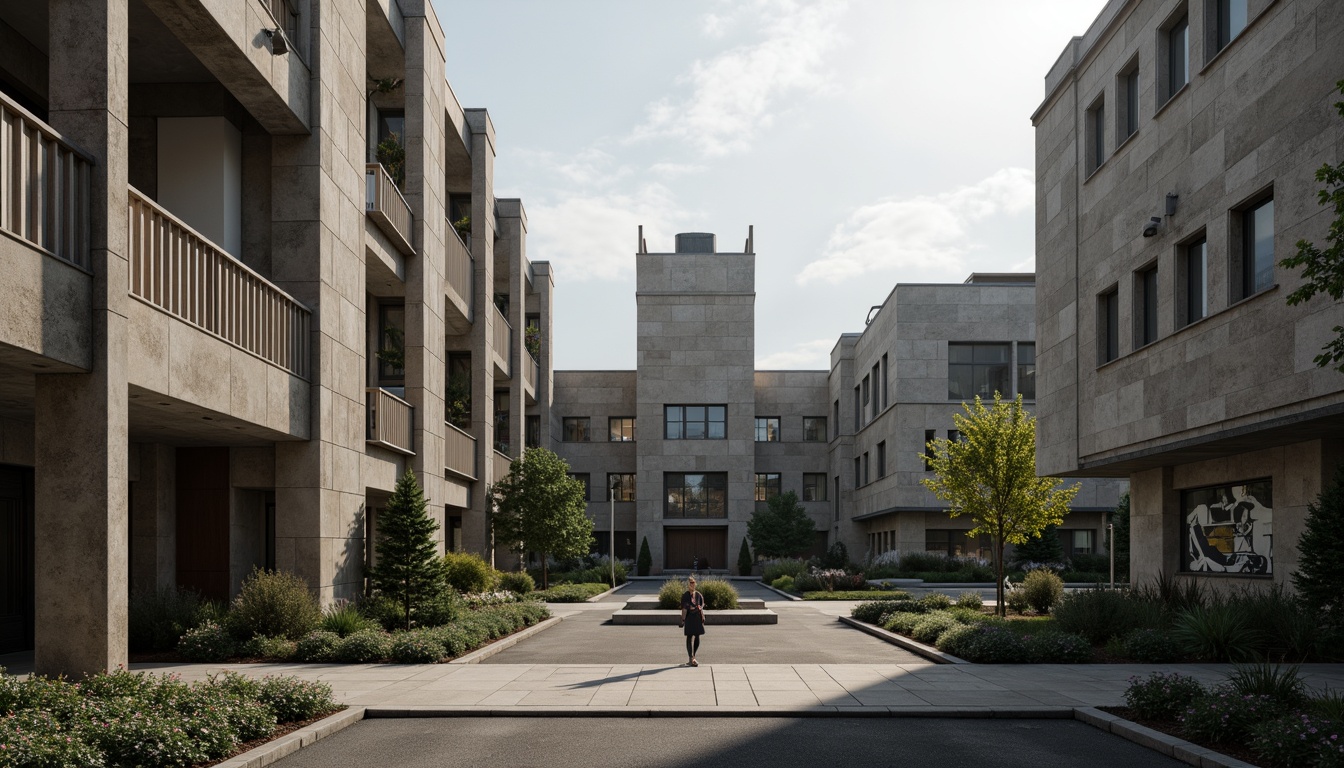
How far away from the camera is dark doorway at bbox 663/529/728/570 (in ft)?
206

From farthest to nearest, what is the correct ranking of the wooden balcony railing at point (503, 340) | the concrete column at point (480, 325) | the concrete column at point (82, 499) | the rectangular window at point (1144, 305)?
the wooden balcony railing at point (503, 340), the concrete column at point (480, 325), the rectangular window at point (1144, 305), the concrete column at point (82, 499)

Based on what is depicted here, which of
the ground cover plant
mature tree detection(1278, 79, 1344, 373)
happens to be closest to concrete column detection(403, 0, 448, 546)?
the ground cover plant

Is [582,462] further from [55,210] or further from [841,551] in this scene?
[55,210]

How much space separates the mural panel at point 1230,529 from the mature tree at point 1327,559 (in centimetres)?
310

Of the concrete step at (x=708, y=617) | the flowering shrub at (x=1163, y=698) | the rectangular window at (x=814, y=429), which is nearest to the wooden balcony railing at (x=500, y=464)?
the concrete step at (x=708, y=617)

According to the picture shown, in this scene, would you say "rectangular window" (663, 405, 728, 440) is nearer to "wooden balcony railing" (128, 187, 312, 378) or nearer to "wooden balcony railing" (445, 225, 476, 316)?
"wooden balcony railing" (445, 225, 476, 316)

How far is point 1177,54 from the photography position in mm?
22750

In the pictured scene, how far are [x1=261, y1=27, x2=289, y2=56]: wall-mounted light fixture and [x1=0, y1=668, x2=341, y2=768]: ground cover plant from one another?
10.7 metres

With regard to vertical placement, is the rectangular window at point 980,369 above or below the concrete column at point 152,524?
above

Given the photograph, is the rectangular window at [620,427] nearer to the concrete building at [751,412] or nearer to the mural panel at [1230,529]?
the concrete building at [751,412]

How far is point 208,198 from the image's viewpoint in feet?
63.4

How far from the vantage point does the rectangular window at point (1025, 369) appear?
51.4m

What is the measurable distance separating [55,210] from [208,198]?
7420mm

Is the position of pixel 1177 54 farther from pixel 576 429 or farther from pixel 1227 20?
pixel 576 429
